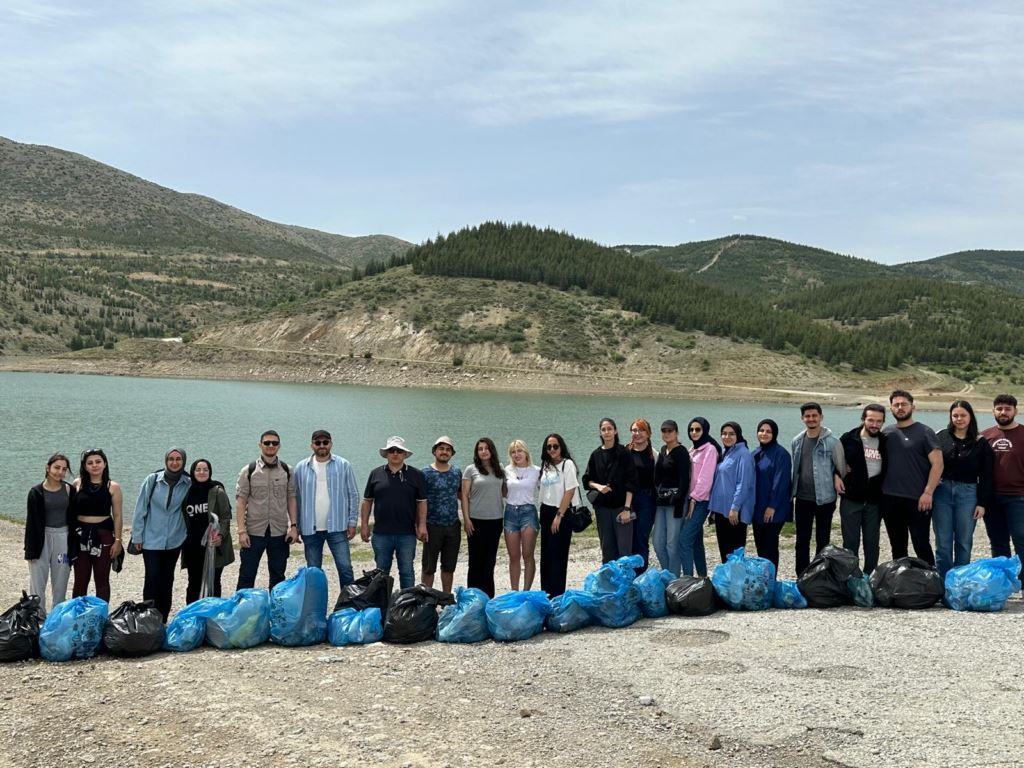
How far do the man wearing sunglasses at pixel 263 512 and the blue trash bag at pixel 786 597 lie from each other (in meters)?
4.31

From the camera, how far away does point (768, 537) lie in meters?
8.45

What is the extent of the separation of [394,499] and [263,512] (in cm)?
115

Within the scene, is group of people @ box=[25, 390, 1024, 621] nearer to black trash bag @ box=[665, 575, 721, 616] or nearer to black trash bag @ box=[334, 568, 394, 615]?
black trash bag @ box=[334, 568, 394, 615]

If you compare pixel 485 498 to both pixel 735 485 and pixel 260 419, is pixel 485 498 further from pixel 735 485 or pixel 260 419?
pixel 260 419

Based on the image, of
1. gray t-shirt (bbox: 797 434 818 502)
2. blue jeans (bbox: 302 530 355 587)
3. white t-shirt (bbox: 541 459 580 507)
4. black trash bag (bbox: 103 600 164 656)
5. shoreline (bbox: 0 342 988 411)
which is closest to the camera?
black trash bag (bbox: 103 600 164 656)

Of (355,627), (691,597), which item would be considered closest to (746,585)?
(691,597)

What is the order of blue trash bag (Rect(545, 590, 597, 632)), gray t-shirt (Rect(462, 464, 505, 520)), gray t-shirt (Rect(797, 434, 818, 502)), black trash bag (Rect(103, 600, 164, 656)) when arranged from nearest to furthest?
black trash bag (Rect(103, 600, 164, 656)) → blue trash bag (Rect(545, 590, 597, 632)) → gray t-shirt (Rect(462, 464, 505, 520)) → gray t-shirt (Rect(797, 434, 818, 502))

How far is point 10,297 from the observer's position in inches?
3698

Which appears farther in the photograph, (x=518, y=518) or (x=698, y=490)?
(x=698, y=490)

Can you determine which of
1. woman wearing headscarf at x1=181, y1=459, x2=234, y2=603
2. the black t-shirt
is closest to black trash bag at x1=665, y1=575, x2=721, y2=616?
the black t-shirt

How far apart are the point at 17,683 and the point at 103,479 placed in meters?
1.98

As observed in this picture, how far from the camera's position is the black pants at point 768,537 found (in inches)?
331

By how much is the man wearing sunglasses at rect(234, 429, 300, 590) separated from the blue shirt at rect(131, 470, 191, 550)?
0.54 meters

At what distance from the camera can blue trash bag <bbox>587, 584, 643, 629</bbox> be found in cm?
734
